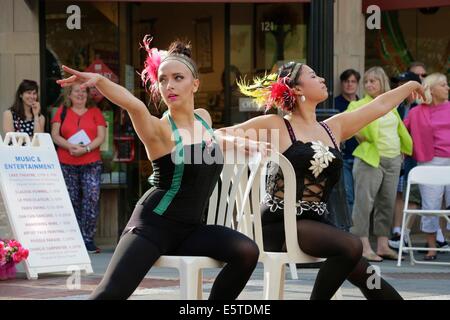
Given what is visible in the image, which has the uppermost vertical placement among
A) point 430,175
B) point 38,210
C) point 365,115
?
point 365,115

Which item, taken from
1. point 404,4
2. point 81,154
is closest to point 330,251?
point 81,154

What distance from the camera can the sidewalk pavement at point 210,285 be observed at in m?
7.39

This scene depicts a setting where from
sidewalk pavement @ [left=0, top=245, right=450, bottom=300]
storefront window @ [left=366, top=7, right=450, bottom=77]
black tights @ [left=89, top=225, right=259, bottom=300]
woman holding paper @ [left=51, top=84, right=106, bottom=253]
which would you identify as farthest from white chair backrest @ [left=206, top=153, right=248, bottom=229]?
storefront window @ [left=366, top=7, right=450, bottom=77]

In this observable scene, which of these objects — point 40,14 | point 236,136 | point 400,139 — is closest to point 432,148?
point 400,139

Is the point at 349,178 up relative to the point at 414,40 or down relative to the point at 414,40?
down

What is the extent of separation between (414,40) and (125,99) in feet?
27.4

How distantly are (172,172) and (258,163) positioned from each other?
1.80 feet

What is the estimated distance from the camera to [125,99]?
4.79m

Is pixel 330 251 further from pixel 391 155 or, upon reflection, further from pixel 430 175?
pixel 391 155

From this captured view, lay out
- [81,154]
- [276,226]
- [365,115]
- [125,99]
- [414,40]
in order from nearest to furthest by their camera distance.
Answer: [125,99] → [276,226] → [365,115] → [81,154] → [414,40]

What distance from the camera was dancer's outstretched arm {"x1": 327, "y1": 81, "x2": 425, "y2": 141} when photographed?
19.8 ft

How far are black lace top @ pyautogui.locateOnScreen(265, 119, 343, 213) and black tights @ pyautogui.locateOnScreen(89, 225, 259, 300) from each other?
68cm

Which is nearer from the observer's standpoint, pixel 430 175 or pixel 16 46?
pixel 430 175

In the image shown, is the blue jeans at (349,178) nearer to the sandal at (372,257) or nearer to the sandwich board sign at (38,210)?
the sandal at (372,257)
